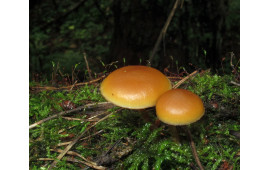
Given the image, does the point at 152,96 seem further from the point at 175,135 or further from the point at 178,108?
the point at 175,135

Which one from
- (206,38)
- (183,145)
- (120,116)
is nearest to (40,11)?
(206,38)

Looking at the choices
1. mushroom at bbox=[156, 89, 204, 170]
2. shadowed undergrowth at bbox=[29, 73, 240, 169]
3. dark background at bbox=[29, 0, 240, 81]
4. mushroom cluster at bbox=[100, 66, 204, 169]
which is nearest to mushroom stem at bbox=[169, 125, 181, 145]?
shadowed undergrowth at bbox=[29, 73, 240, 169]

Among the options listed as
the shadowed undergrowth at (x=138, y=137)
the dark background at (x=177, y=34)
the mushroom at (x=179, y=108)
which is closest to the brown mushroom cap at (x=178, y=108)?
the mushroom at (x=179, y=108)

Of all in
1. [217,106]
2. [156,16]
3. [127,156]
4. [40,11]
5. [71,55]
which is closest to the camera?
[127,156]

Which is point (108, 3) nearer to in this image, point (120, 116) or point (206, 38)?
point (206, 38)

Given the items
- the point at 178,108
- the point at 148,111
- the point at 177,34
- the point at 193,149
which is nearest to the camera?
the point at 178,108

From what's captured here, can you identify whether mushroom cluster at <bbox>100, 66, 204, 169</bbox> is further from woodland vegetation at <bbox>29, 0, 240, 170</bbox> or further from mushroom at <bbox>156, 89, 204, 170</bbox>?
woodland vegetation at <bbox>29, 0, 240, 170</bbox>

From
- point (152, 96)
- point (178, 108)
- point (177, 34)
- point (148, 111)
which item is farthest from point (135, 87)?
point (177, 34)

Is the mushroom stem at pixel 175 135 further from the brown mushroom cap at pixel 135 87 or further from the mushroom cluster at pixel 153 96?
the brown mushroom cap at pixel 135 87
